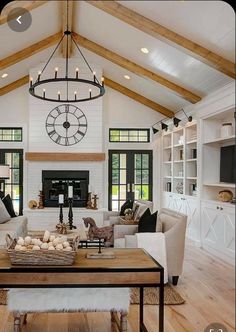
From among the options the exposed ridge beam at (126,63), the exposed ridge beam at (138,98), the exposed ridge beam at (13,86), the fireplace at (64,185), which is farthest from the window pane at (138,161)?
the exposed ridge beam at (13,86)

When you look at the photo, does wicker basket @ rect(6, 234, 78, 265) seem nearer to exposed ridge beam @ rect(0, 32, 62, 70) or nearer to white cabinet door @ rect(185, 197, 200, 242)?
exposed ridge beam @ rect(0, 32, 62, 70)

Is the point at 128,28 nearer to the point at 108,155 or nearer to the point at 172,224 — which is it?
the point at 172,224

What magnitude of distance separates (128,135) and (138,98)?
209 centimetres

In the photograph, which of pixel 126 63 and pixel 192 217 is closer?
pixel 126 63

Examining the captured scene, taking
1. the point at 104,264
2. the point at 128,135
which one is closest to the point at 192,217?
the point at 128,135

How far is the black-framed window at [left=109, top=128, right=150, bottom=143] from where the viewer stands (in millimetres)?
4362

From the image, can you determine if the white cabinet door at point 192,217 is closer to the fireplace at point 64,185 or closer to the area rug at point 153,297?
the fireplace at point 64,185

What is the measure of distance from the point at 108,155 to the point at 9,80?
4.64m

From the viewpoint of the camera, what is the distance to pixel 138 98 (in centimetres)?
314

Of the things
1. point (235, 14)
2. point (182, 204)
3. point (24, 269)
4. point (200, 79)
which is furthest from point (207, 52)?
point (182, 204)

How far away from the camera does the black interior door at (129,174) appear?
499 centimetres

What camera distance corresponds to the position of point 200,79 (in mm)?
1504

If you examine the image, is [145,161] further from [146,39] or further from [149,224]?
[146,39]

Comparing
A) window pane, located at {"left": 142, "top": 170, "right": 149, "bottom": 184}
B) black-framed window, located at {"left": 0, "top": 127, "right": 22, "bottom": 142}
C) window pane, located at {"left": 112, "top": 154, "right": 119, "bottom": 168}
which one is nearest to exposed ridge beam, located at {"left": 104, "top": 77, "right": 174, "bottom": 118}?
black-framed window, located at {"left": 0, "top": 127, "right": 22, "bottom": 142}
